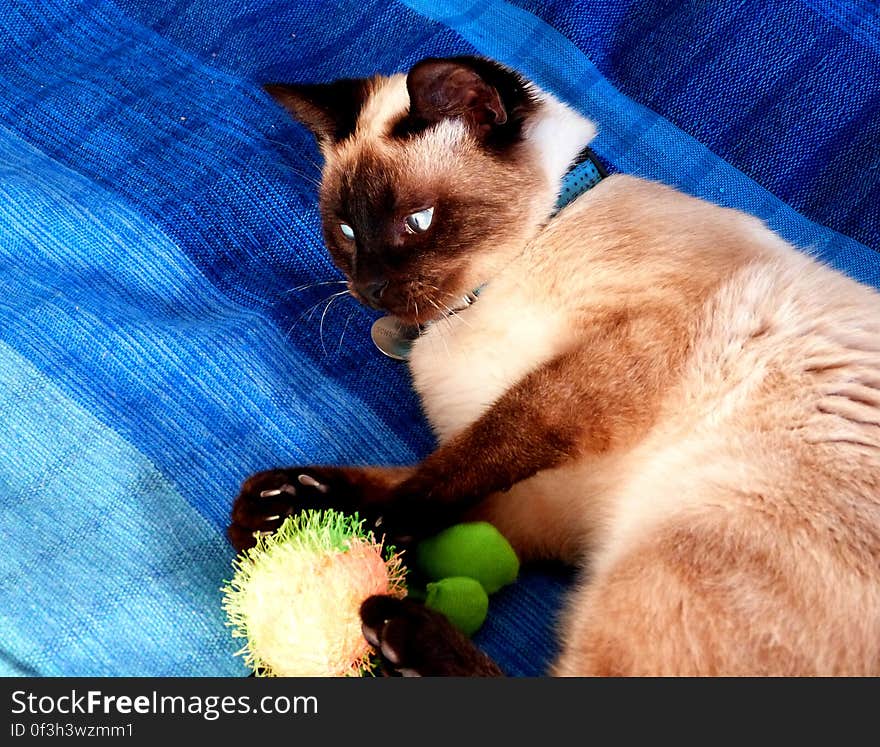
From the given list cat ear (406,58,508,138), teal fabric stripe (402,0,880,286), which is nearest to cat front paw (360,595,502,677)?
cat ear (406,58,508,138)

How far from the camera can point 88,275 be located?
1928 mm

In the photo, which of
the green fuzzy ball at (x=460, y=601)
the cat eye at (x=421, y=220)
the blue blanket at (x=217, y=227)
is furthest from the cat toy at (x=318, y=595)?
the cat eye at (x=421, y=220)

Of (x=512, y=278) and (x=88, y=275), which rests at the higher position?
(x=512, y=278)

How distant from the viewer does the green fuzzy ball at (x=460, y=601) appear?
137 cm

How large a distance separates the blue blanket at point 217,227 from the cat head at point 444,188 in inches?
11.7

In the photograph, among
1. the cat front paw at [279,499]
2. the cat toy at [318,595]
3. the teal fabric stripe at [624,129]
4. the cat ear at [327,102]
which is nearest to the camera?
the cat toy at [318,595]

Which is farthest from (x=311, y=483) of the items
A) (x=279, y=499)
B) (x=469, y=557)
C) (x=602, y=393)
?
(x=602, y=393)

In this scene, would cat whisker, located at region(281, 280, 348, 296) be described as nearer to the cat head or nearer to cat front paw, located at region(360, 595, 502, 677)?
the cat head

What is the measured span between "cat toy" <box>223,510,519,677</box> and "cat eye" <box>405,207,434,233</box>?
59cm

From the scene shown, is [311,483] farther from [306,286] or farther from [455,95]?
[455,95]

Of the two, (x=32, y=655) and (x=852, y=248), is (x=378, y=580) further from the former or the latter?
(x=852, y=248)

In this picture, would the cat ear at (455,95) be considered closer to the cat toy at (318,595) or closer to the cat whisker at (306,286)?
the cat whisker at (306,286)
